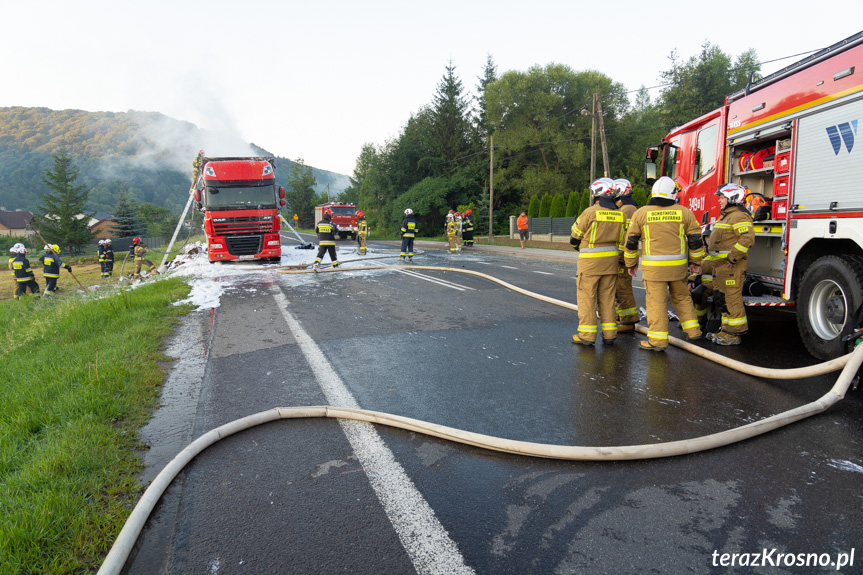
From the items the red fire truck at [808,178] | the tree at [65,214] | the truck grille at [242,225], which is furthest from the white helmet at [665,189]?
the tree at [65,214]

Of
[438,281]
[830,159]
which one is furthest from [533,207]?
[830,159]

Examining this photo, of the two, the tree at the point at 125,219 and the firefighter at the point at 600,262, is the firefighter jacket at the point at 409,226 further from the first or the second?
the tree at the point at 125,219

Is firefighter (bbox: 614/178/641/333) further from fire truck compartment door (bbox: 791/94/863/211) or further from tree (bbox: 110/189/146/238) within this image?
tree (bbox: 110/189/146/238)

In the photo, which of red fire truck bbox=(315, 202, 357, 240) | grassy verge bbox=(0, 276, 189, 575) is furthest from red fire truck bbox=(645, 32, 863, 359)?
red fire truck bbox=(315, 202, 357, 240)

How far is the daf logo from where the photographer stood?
4672 mm

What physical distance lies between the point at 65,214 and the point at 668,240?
58211 mm

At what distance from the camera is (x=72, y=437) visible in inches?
132

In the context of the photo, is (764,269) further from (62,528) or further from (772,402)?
(62,528)

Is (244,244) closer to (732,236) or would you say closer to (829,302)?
(732,236)

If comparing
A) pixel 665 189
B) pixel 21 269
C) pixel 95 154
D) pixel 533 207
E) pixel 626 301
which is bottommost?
pixel 626 301

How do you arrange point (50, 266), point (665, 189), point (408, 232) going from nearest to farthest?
point (665, 189) → point (50, 266) → point (408, 232)

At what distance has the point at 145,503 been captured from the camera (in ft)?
8.50

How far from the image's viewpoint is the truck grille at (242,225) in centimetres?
1570

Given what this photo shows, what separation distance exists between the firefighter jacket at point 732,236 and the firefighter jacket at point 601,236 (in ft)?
3.55
